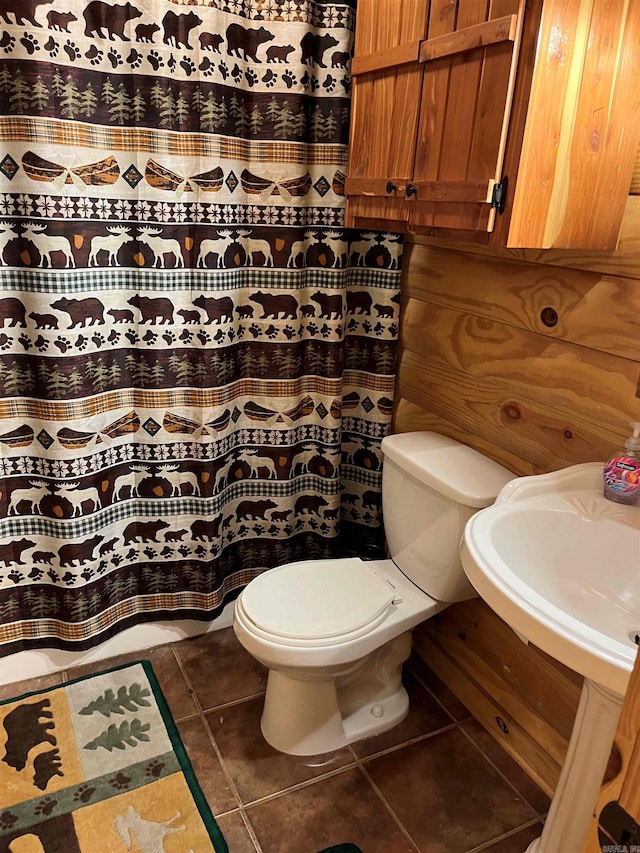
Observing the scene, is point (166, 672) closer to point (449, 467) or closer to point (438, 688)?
point (438, 688)

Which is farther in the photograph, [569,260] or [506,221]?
[569,260]

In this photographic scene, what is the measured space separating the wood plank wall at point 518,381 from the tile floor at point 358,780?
0.33 ft

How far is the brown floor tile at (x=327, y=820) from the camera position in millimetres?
1543

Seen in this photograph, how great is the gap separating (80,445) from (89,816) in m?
0.91

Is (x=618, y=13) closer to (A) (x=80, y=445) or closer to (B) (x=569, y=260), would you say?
(B) (x=569, y=260)

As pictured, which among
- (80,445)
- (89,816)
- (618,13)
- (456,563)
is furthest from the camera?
(80,445)

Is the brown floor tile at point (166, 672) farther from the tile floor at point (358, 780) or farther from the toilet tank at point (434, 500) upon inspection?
the toilet tank at point (434, 500)

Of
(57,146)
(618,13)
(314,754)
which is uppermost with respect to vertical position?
(618,13)

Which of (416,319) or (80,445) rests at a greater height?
(416,319)

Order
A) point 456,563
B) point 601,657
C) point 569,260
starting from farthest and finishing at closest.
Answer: point 456,563 → point 569,260 → point 601,657

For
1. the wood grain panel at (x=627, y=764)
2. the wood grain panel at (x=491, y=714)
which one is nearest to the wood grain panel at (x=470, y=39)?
the wood grain panel at (x=627, y=764)

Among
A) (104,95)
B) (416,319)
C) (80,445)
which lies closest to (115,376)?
(80,445)

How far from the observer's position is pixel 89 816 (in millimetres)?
1569

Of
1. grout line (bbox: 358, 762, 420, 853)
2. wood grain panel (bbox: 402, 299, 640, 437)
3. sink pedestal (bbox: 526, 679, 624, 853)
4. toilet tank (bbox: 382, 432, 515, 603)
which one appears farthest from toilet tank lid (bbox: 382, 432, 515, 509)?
grout line (bbox: 358, 762, 420, 853)
